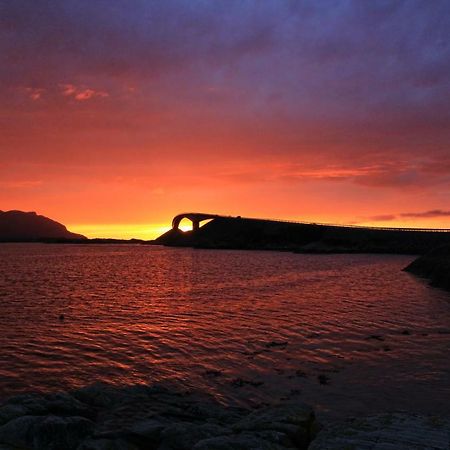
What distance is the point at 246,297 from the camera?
138 ft

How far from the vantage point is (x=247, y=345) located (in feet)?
76.5

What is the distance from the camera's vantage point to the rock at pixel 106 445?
10.2 metres

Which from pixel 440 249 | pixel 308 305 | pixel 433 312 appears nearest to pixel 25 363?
pixel 308 305

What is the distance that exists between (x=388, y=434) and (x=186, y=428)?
4740 millimetres

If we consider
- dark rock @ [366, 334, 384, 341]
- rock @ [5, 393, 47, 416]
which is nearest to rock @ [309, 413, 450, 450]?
rock @ [5, 393, 47, 416]

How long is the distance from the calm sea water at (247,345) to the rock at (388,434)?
3263mm

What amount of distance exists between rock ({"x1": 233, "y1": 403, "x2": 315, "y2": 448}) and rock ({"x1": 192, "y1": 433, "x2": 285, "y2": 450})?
0.85 m

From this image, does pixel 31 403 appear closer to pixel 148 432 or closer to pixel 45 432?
pixel 45 432

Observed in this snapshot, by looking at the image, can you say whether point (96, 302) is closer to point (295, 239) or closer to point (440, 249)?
point (440, 249)

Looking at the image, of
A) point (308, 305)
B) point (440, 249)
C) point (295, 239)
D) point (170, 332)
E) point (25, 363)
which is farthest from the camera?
point (295, 239)

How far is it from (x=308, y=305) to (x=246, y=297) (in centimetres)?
696

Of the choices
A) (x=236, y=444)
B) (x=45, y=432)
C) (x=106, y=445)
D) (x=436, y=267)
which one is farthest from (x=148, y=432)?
(x=436, y=267)

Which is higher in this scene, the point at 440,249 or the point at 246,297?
the point at 440,249

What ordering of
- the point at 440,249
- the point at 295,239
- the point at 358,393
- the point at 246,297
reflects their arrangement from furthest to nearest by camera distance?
the point at 295,239 → the point at 440,249 → the point at 246,297 → the point at 358,393
